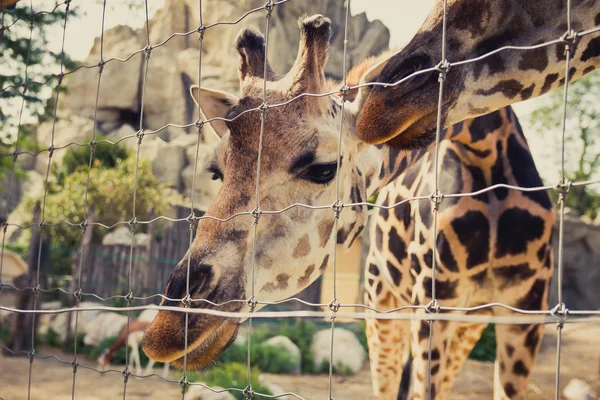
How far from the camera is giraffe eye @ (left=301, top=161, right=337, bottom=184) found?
1975 millimetres

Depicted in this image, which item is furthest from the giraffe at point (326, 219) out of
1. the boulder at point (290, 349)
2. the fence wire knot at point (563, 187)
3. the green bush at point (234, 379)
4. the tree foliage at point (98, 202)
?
the tree foliage at point (98, 202)

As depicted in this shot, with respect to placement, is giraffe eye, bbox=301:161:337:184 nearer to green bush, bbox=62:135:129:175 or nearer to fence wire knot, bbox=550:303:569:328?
fence wire knot, bbox=550:303:569:328

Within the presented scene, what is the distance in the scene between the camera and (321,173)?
1994mm

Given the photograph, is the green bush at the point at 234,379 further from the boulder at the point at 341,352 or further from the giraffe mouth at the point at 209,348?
the giraffe mouth at the point at 209,348

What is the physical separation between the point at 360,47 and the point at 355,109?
20.1 meters

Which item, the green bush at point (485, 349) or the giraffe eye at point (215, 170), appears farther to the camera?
the green bush at point (485, 349)

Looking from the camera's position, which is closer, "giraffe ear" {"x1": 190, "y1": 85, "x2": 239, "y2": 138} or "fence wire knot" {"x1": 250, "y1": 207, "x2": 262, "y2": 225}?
"fence wire knot" {"x1": 250, "y1": 207, "x2": 262, "y2": 225}

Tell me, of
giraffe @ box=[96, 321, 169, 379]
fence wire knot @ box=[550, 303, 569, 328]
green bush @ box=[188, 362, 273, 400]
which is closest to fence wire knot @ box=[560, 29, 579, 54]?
fence wire knot @ box=[550, 303, 569, 328]

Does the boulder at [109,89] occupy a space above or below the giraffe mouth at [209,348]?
above

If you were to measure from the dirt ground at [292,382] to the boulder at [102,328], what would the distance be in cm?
34

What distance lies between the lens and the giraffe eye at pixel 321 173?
1975 millimetres

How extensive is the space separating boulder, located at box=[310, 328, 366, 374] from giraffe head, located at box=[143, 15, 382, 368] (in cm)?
540

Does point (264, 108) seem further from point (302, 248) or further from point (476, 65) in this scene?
point (476, 65)

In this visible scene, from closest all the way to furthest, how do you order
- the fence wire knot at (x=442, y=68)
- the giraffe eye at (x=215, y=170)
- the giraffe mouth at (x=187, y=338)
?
the fence wire knot at (x=442, y=68) → the giraffe mouth at (x=187, y=338) → the giraffe eye at (x=215, y=170)
